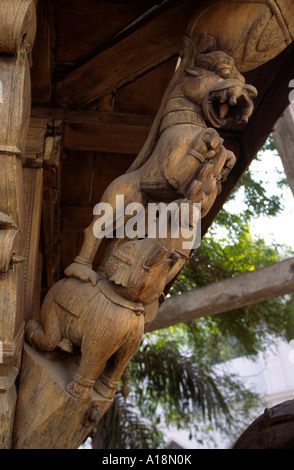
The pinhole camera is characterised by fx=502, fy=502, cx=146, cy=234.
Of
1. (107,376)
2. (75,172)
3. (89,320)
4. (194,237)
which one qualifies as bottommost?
(107,376)

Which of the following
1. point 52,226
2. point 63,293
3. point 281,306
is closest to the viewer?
point 63,293

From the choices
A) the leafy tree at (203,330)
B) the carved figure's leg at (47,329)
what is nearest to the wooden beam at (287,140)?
the carved figure's leg at (47,329)

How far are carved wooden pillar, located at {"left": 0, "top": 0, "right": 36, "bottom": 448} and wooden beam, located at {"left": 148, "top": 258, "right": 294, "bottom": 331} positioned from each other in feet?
9.56

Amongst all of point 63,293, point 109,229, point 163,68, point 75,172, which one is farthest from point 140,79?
point 63,293

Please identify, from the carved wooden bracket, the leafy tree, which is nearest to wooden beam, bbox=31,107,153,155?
the carved wooden bracket

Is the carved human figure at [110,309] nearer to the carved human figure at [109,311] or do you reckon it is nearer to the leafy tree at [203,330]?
the carved human figure at [109,311]

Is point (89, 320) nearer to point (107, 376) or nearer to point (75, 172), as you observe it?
point (107, 376)

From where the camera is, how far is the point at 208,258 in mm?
7109

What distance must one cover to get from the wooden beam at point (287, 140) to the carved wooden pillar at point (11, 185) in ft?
8.89

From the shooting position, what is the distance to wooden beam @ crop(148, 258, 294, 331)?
4.30 metres

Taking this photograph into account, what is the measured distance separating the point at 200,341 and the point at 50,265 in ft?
17.7

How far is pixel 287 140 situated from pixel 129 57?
1.96 m

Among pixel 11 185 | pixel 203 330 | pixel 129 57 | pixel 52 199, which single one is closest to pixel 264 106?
pixel 129 57

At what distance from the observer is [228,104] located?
1903 millimetres
